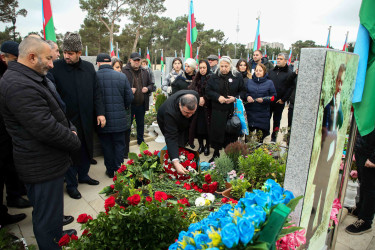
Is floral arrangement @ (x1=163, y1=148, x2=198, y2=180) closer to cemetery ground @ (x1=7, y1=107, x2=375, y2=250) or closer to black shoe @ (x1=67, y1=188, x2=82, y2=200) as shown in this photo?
cemetery ground @ (x1=7, y1=107, x2=375, y2=250)

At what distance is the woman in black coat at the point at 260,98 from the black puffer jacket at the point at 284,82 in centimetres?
59

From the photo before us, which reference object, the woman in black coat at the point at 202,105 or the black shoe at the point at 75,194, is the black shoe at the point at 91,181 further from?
the woman in black coat at the point at 202,105

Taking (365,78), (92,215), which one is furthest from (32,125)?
(365,78)

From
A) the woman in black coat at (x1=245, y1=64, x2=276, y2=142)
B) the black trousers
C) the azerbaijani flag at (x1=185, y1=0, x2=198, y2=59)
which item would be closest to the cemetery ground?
the black trousers

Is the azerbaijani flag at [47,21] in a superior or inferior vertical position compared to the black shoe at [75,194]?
superior

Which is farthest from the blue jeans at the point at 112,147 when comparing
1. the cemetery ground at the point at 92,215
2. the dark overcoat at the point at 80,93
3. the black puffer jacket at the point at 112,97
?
the dark overcoat at the point at 80,93

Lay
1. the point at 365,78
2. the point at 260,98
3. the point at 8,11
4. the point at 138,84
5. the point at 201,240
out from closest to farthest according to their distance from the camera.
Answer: the point at 201,240, the point at 365,78, the point at 260,98, the point at 138,84, the point at 8,11

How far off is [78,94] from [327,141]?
2.81 metres

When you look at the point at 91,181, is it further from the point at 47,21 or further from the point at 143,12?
the point at 143,12

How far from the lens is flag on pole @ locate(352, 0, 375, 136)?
193 cm

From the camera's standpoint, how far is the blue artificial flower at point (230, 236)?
0.87 m

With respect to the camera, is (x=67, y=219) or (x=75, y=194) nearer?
(x=67, y=219)

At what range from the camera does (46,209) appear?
2066mm

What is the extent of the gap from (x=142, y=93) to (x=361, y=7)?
378cm
